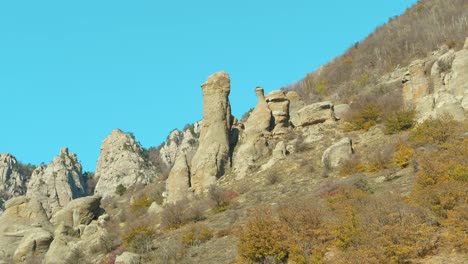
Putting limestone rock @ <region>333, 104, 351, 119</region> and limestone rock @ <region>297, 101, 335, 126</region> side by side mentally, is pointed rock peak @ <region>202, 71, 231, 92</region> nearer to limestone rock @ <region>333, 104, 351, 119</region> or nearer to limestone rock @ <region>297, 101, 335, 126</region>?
limestone rock @ <region>297, 101, 335, 126</region>

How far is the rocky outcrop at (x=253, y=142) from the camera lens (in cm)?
3550

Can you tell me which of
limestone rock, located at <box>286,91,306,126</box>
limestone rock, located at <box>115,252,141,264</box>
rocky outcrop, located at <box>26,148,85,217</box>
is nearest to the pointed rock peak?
limestone rock, located at <box>286,91,306,126</box>

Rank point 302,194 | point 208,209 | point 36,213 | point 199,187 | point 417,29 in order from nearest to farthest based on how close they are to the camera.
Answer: point 302,194 → point 208,209 → point 199,187 → point 36,213 → point 417,29

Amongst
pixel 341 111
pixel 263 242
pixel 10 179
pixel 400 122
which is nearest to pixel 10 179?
pixel 10 179

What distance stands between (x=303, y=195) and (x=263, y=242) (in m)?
8.24

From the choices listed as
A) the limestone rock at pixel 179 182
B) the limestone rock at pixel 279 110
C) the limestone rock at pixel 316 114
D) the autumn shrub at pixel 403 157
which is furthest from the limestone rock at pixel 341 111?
the autumn shrub at pixel 403 157

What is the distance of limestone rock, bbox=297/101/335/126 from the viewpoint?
37.8 m

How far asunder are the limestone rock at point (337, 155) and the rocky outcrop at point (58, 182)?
54.6 m

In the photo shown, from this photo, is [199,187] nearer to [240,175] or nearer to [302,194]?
[240,175]

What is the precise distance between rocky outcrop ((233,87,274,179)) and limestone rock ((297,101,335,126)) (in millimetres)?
2266

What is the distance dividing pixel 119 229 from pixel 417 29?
166ft

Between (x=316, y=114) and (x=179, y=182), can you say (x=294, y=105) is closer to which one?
(x=316, y=114)

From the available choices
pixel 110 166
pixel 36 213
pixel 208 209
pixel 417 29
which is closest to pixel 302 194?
pixel 208 209

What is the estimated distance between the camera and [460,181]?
59.6 feet
